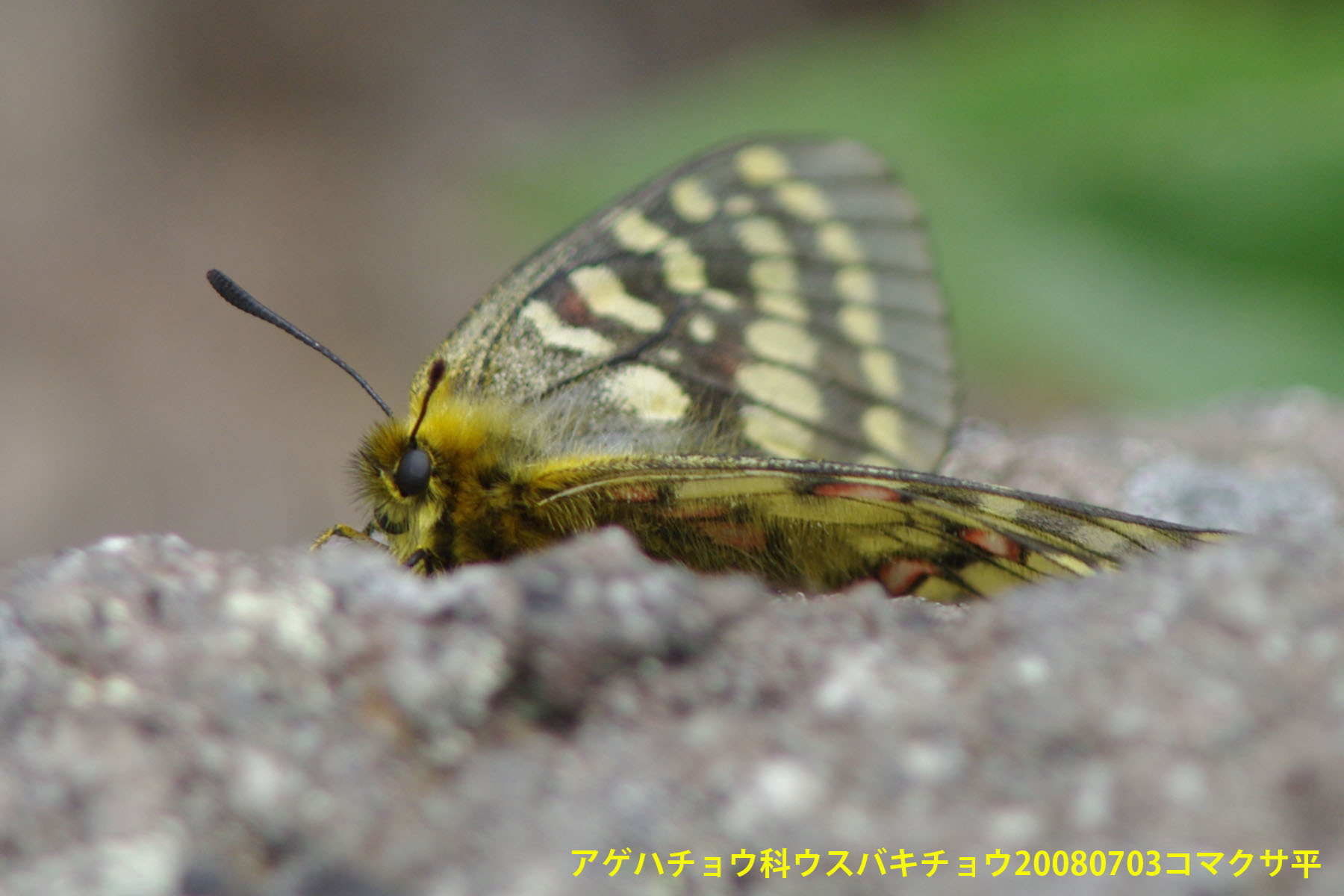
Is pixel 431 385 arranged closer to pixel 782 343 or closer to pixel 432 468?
pixel 432 468

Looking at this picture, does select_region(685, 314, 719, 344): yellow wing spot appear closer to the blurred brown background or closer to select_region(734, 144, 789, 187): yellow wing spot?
select_region(734, 144, 789, 187): yellow wing spot

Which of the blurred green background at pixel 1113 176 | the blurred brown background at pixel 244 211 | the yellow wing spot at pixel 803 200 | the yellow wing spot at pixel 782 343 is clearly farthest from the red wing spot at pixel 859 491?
the blurred brown background at pixel 244 211

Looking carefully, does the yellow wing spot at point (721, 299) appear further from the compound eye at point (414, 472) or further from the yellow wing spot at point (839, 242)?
the compound eye at point (414, 472)

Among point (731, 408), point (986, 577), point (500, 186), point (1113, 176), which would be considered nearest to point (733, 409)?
point (731, 408)

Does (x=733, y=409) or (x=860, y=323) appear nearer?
(x=733, y=409)

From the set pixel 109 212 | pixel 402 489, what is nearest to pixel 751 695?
pixel 402 489

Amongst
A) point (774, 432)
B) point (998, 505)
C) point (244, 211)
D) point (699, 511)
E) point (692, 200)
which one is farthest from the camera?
point (244, 211)

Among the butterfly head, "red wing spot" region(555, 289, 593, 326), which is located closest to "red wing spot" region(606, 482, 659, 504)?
the butterfly head
